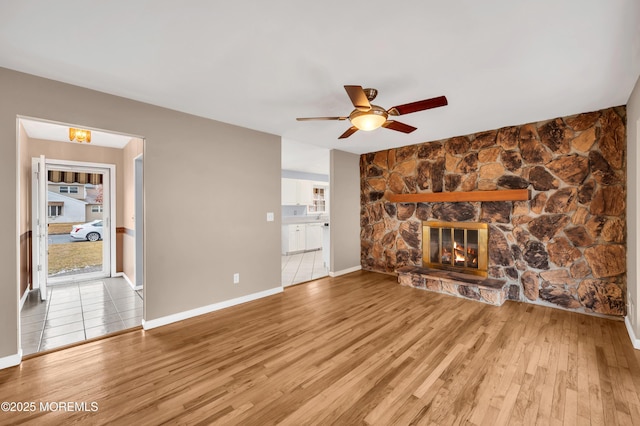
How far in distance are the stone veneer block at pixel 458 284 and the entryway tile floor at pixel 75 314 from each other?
3.83 metres

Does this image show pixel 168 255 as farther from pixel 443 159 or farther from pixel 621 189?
pixel 621 189

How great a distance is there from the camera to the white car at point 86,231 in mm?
6949

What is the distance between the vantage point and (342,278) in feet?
16.5

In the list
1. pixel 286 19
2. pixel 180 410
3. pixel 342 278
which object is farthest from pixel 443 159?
pixel 180 410

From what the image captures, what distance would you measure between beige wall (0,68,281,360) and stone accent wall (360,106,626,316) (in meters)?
2.78

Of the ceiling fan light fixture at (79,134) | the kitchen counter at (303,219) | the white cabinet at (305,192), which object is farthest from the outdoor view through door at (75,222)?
the white cabinet at (305,192)

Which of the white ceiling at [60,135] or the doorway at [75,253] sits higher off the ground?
the white ceiling at [60,135]

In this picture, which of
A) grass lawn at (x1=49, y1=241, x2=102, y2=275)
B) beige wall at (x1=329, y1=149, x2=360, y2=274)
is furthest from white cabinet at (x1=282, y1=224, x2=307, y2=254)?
grass lawn at (x1=49, y1=241, x2=102, y2=275)

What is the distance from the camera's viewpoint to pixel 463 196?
4.11 m

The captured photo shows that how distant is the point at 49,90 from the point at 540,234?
18.4 feet

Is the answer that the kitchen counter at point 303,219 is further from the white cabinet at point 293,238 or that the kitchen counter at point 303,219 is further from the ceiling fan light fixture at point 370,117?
the ceiling fan light fixture at point 370,117

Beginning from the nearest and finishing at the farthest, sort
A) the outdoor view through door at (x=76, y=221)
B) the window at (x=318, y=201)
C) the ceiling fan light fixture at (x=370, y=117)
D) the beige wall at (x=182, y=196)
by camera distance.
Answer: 1. the beige wall at (x=182, y=196)
2. the ceiling fan light fixture at (x=370, y=117)
3. the outdoor view through door at (x=76, y=221)
4. the window at (x=318, y=201)

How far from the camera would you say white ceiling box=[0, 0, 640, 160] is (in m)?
1.62

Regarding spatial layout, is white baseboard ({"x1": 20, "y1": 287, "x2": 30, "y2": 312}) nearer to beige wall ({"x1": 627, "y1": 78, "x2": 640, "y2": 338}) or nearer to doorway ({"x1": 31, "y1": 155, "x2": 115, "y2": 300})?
doorway ({"x1": 31, "y1": 155, "x2": 115, "y2": 300})
